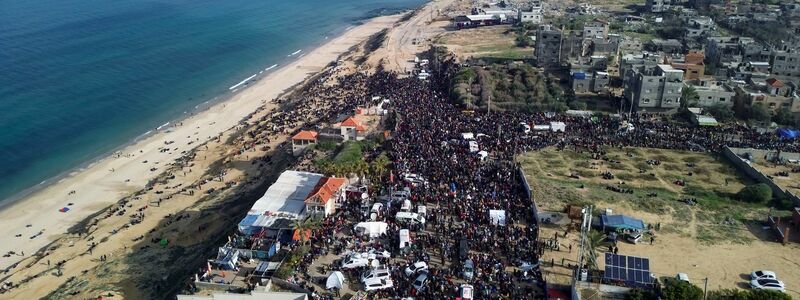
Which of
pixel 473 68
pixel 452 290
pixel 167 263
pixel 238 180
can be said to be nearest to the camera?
pixel 452 290

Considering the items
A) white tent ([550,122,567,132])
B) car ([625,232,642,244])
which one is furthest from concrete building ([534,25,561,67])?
car ([625,232,642,244])

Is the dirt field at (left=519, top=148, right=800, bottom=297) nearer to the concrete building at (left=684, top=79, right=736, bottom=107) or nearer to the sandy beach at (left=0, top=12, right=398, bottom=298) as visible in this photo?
the concrete building at (left=684, top=79, right=736, bottom=107)

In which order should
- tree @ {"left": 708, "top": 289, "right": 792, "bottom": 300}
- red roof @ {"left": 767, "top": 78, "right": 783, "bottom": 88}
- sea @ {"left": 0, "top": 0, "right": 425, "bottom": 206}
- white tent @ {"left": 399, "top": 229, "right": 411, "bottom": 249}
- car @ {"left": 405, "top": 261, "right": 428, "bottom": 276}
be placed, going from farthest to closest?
sea @ {"left": 0, "top": 0, "right": 425, "bottom": 206} < red roof @ {"left": 767, "top": 78, "right": 783, "bottom": 88} < white tent @ {"left": 399, "top": 229, "right": 411, "bottom": 249} < car @ {"left": 405, "top": 261, "right": 428, "bottom": 276} < tree @ {"left": 708, "top": 289, "right": 792, "bottom": 300}

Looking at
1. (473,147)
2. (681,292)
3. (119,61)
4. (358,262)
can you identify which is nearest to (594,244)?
(681,292)

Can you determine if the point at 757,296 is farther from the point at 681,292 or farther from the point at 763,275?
the point at 763,275

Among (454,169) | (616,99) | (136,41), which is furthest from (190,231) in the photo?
(136,41)

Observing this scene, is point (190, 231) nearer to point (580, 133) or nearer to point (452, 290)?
point (452, 290)

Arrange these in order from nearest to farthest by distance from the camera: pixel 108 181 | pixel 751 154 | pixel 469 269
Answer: pixel 469 269
pixel 751 154
pixel 108 181
